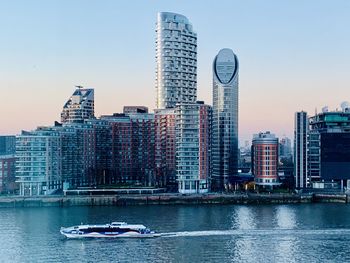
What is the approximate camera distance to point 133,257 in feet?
115

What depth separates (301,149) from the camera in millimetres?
77000

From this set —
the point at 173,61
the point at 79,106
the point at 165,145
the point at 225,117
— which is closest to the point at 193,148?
the point at 165,145

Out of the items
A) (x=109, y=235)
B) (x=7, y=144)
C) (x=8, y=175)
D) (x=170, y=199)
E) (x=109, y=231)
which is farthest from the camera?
(x=7, y=144)

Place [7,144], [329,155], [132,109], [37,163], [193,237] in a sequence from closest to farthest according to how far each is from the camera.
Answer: [193,237]
[37,163]
[329,155]
[132,109]
[7,144]

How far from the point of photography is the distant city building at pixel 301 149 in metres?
76.9

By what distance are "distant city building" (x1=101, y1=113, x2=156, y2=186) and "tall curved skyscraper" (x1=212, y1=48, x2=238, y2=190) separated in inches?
431

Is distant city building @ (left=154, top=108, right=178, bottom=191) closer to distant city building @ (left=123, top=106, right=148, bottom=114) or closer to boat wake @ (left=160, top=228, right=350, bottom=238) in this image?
distant city building @ (left=123, top=106, right=148, bottom=114)

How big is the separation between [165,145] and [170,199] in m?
18.5

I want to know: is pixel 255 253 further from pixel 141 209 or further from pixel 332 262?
pixel 141 209

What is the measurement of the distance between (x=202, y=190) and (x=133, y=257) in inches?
1499

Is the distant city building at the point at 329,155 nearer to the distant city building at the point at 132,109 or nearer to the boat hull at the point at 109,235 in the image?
the distant city building at the point at 132,109

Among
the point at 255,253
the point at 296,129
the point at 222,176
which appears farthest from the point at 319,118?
the point at 255,253

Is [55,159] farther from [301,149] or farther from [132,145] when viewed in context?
[301,149]

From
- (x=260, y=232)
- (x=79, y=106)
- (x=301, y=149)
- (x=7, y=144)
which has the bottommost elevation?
(x=260, y=232)
